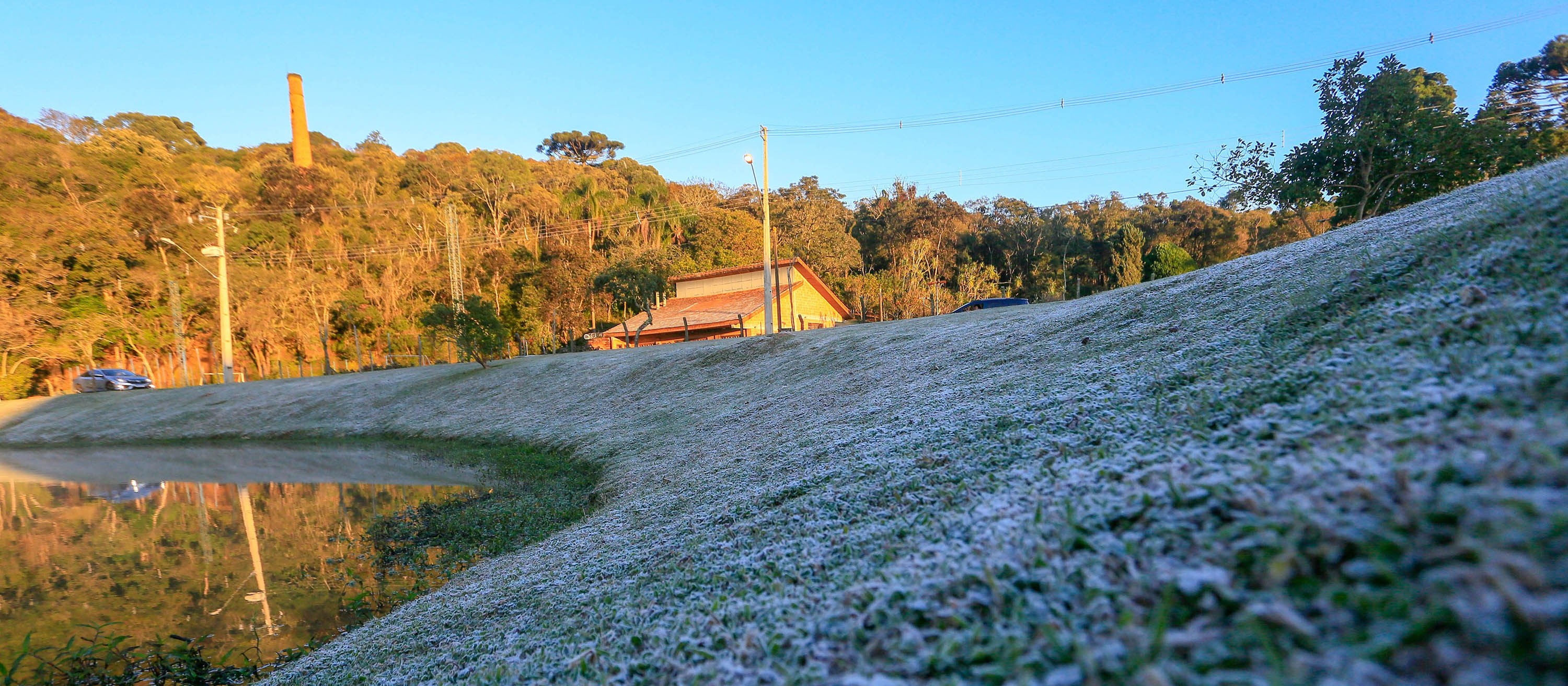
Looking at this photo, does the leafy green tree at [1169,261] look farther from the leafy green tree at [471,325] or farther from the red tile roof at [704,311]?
the leafy green tree at [471,325]

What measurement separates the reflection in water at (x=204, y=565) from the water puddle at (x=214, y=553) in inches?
0.9

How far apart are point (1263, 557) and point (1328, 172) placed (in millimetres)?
28819

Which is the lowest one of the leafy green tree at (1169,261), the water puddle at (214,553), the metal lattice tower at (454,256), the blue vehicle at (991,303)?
the water puddle at (214,553)

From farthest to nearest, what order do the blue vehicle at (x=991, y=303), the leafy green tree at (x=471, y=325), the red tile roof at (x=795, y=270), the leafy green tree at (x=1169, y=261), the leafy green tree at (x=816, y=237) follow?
Result: the leafy green tree at (x=816, y=237) < the leafy green tree at (x=1169, y=261) < the red tile roof at (x=795, y=270) < the blue vehicle at (x=991, y=303) < the leafy green tree at (x=471, y=325)

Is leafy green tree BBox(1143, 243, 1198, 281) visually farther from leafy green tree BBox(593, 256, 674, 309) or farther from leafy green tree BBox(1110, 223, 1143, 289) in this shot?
leafy green tree BBox(593, 256, 674, 309)

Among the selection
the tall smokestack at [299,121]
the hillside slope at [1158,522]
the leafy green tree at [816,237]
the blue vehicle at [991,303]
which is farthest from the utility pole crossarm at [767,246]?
the tall smokestack at [299,121]

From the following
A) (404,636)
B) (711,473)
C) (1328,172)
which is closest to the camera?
(404,636)

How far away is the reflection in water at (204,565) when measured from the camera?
7.12 meters

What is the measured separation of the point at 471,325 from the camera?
27359 millimetres

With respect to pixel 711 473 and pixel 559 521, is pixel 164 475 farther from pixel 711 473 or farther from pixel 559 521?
pixel 711 473

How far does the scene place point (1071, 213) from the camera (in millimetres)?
68375

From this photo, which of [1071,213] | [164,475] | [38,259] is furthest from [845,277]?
[38,259]

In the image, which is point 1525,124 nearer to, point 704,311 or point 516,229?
point 704,311

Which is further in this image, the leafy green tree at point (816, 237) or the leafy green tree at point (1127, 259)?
the leafy green tree at point (816, 237)
